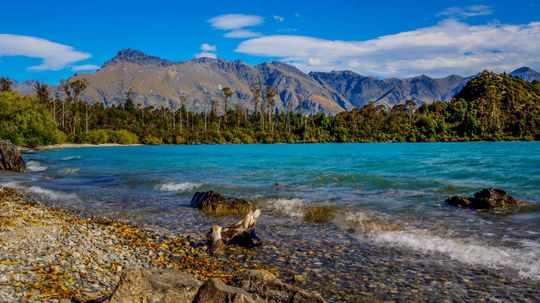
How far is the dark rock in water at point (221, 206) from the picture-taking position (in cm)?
2045

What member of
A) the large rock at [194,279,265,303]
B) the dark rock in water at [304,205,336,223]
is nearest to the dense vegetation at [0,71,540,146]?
the dark rock in water at [304,205,336,223]

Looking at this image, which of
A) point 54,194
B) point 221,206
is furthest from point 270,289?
point 54,194

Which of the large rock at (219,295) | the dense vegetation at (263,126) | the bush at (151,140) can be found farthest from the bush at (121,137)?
the large rock at (219,295)

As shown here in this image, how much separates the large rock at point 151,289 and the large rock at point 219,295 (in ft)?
0.90

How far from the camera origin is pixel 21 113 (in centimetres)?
8788

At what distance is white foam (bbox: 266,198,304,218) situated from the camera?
66.1ft

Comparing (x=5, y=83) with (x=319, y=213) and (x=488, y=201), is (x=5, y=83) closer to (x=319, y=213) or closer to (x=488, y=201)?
(x=319, y=213)

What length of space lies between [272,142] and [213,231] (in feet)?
535

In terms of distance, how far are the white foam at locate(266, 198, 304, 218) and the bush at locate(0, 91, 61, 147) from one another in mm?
82079

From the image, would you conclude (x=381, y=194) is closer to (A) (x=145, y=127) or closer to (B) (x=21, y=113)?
(B) (x=21, y=113)

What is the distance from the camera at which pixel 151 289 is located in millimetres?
6742

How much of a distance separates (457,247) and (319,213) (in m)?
7.51

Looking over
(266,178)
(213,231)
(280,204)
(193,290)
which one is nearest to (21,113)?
(266,178)

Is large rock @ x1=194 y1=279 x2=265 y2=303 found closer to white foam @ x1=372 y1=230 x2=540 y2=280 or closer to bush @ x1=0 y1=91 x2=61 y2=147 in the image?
white foam @ x1=372 y1=230 x2=540 y2=280
